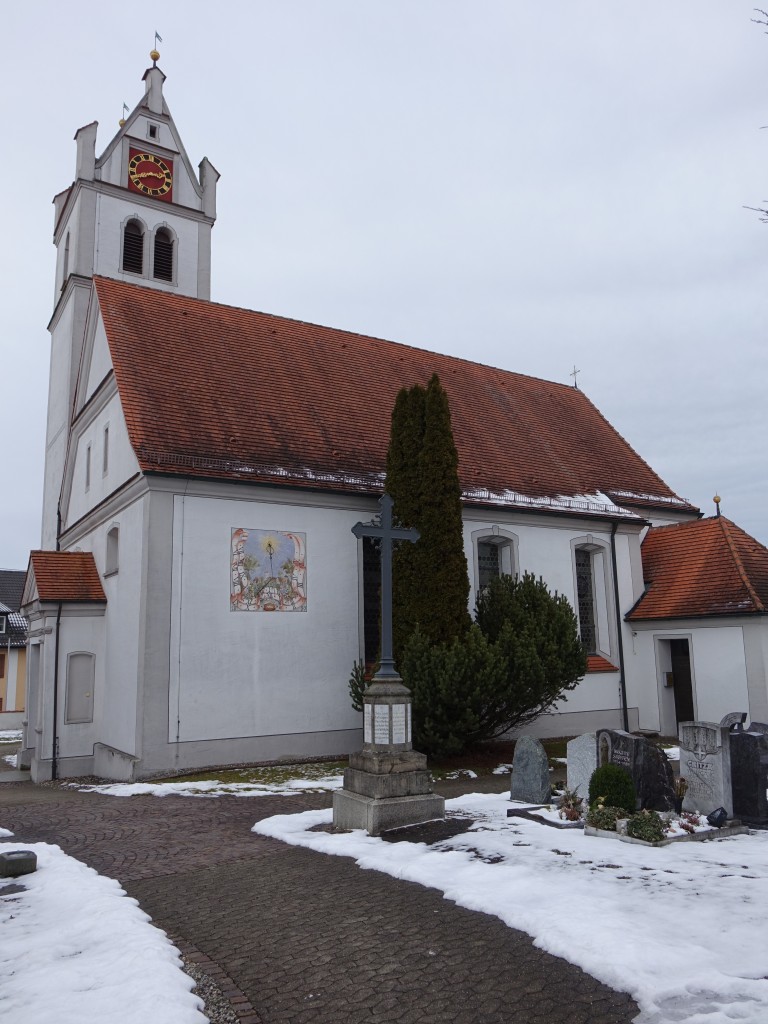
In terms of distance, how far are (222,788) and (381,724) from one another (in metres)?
4.17

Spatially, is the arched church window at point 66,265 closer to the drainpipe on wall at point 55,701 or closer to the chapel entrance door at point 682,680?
the drainpipe on wall at point 55,701

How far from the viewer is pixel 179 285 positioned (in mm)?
24375

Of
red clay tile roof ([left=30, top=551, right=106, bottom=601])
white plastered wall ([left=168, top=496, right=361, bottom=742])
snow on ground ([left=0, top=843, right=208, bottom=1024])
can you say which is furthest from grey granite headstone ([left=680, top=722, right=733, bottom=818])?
red clay tile roof ([left=30, top=551, right=106, bottom=601])

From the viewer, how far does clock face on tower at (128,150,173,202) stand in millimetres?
24125

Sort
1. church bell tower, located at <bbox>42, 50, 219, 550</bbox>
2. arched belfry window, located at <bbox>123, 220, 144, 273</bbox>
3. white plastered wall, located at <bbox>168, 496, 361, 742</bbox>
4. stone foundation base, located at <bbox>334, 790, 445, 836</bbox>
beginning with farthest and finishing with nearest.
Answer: arched belfry window, located at <bbox>123, 220, 144, 273</bbox>, church bell tower, located at <bbox>42, 50, 219, 550</bbox>, white plastered wall, located at <bbox>168, 496, 361, 742</bbox>, stone foundation base, located at <bbox>334, 790, 445, 836</bbox>

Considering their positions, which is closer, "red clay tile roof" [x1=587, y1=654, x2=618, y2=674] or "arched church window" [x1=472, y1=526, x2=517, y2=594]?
"arched church window" [x1=472, y1=526, x2=517, y2=594]

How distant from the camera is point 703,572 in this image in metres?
18.1

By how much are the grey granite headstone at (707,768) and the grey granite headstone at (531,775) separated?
5.16 feet

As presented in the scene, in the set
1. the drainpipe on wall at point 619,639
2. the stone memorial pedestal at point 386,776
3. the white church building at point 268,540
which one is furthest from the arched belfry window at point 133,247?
the stone memorial pedestal at point 386,776

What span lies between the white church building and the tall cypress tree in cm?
A: 146

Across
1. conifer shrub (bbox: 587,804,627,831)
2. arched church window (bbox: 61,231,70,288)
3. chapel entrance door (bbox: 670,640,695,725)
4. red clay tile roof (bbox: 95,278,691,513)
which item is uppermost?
arched church window (bbox: 61,231,70,288)

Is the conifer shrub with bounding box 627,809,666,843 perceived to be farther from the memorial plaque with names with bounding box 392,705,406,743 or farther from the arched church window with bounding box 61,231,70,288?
the arched church window with bounding box 61,231,70,288

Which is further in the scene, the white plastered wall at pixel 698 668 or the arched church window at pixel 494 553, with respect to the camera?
the arched church window at pixel 494 553

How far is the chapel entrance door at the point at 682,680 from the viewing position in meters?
17.9
